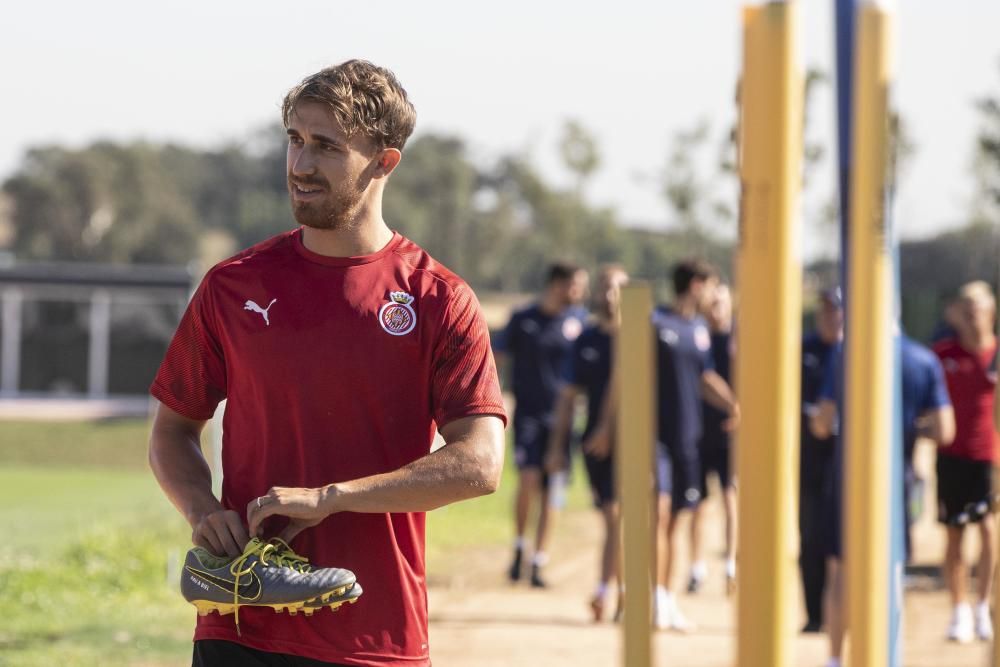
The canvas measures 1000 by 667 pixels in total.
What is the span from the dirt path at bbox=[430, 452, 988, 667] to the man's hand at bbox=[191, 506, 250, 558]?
18.2 ft

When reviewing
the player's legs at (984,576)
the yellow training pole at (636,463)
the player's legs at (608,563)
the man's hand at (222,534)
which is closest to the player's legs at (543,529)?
the player's legs at (608,563)

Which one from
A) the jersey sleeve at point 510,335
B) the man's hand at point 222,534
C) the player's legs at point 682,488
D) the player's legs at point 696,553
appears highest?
the jersey sleeve at point 510,335

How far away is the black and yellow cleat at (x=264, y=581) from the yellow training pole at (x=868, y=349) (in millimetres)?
1304

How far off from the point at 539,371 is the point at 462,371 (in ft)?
29.3

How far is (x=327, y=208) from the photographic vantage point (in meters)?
3.42

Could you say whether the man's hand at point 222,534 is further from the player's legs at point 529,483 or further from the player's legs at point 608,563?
the player's legs at point 529,483

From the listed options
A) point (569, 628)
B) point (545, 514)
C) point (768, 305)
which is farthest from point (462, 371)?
point (545, 514)

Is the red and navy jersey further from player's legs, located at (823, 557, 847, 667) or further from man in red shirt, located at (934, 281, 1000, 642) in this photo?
man in red shirt, located at (934, 281, 1000, 642)

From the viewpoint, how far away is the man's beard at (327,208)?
3.40 m

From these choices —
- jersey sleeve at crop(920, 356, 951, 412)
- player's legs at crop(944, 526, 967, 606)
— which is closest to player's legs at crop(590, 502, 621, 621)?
player's legs at crop(944, 526, 967, 606)

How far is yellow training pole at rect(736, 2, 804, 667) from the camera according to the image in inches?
85.9

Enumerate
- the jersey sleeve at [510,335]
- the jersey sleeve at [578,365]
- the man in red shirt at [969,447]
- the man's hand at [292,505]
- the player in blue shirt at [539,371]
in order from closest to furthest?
1. the man's hand at [292,505]
2. the man in red shirt at [969,447]
3. the jersey sleeve at [578,365]
4. the player in blue shirt at [539,371]
5. the jersey sleeve at [510,335]

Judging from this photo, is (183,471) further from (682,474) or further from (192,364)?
(682,474)

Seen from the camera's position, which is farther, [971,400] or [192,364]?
[971,400]
